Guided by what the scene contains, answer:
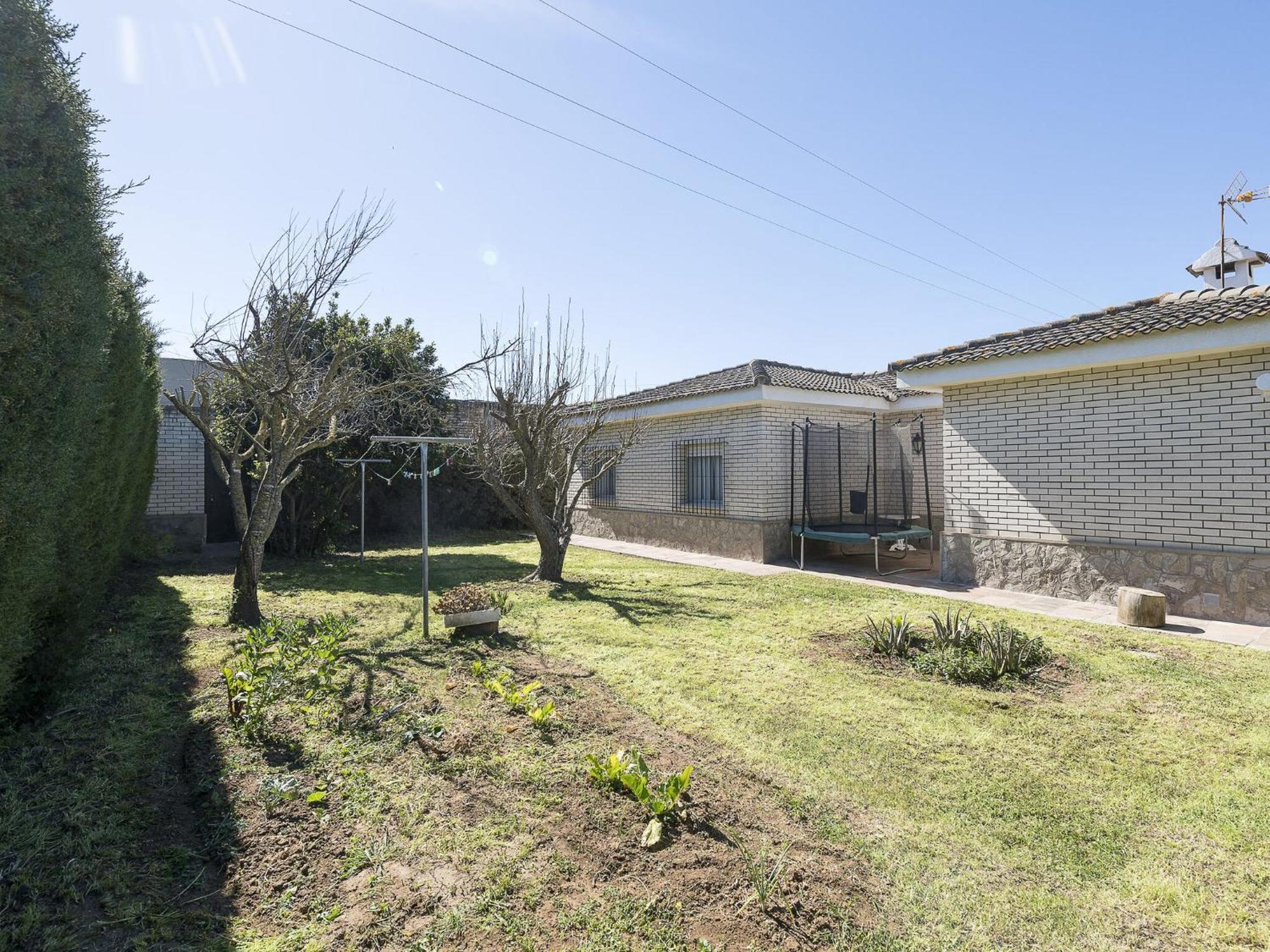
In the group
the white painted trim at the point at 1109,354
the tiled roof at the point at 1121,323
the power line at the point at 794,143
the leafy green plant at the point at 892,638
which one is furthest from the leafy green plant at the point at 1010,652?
the power line at the point at 794,143

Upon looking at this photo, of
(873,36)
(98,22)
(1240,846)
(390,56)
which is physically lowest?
(1240,846)

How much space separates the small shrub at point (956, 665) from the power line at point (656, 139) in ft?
28.0

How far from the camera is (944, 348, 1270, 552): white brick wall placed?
20.9 feet

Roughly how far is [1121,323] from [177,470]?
15847mm

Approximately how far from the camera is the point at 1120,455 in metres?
7.18

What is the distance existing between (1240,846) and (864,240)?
44.3 ft

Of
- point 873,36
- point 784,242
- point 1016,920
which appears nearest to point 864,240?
point 784,242

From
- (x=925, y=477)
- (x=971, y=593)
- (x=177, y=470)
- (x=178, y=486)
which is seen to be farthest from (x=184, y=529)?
(x=925, y=477)

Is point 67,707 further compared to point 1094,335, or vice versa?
point 1094,335

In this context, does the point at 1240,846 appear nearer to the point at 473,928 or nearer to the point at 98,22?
the point at 473,928

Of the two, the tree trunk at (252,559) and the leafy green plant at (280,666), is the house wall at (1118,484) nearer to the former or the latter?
the leafy green plant at (280,666)

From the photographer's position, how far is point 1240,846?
8.57 ft

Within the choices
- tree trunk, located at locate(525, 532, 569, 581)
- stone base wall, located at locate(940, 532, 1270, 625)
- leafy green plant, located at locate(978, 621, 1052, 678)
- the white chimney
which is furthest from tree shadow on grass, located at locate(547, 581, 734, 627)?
the white chimney

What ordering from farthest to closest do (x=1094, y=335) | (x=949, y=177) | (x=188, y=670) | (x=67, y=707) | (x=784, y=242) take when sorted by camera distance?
(x=784, y=242) < (x=949, y=177) < (x=1094, y=335) < (x=188, y=670) < (x=67, y=707)
